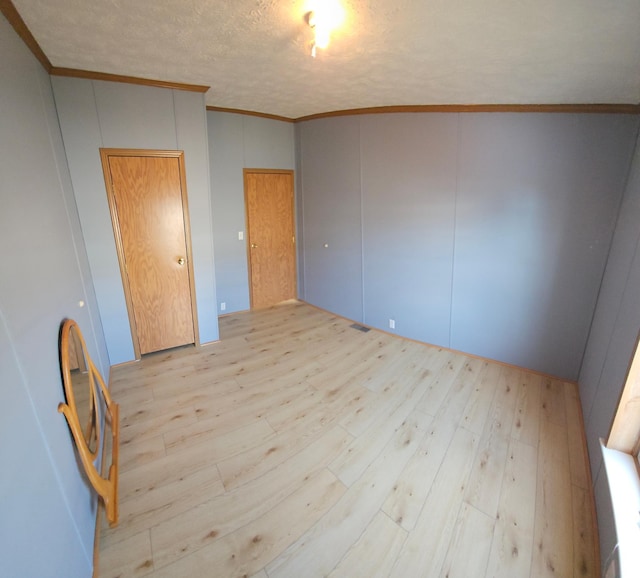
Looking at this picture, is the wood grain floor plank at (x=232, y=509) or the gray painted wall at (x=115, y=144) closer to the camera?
the wood grain floor plank at (x=232, y=509)

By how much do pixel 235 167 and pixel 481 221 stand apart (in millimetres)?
3157

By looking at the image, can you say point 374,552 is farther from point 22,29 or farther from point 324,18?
point 22,29

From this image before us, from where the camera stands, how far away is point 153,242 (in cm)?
311

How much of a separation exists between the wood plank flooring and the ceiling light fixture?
254cm

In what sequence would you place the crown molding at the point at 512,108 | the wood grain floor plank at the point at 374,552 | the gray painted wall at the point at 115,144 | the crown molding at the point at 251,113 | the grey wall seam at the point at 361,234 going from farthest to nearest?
the crown molding at the point at 251,113, the grey wall seam at the point at 361,234, the gray painted wall at the point at 115,144, the crown molding at the point at 512,108, the wood grain floor plank at the point at 374,552

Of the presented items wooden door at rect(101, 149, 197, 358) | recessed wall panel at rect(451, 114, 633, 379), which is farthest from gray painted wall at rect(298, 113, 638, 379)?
wooden door at rect(101, 149, 197, 358)

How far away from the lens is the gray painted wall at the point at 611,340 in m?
1.58

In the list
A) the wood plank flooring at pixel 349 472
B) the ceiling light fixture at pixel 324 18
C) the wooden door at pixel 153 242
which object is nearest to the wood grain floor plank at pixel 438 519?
the wood plank flooring at pixel 349 472

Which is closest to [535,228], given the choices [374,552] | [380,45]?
[380,45]

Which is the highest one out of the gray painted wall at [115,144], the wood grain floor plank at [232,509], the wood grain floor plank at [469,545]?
the gray painted wall at [115,144]

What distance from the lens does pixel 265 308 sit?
4801 millimetres

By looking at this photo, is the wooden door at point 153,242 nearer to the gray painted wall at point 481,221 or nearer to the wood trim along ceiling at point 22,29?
the wood trim along ceiling at point 22,29

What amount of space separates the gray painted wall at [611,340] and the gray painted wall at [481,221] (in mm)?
211

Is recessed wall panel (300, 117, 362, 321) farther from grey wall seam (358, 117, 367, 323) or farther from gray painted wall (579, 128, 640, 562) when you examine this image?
gray painted wall (579, 128, 640, 562)
